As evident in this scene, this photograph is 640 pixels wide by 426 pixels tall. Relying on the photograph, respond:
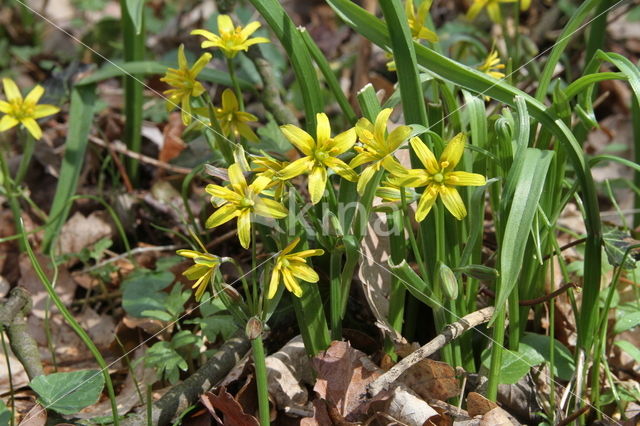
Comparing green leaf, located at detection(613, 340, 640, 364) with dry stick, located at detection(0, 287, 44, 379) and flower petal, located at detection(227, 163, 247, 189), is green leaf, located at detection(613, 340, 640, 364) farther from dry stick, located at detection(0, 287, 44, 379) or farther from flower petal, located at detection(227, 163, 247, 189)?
dry stick, located at detection(0, 287, 44, 379)

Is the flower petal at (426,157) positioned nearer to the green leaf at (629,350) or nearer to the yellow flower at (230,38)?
the yellow flower at (230,38)

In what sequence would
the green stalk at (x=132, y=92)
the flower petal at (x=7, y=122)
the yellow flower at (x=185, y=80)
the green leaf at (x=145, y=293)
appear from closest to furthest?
the yellow flower at (x=185, y=80)
the green leaf at (x=145, y=293)
the flower petal at (x=7, y=122)
the green stalk at (x=132, y=92)

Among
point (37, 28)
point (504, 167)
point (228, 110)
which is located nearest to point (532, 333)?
point (504, 167)

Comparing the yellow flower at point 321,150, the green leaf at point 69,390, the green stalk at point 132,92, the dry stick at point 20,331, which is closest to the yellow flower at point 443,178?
the yellow flower at point 321,150

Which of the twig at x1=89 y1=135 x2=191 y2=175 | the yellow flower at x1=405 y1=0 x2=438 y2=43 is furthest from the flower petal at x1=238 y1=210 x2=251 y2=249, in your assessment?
the twig at x1=89 y1=135 x2=191 y2=175

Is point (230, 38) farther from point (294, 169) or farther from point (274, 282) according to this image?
point (274, 282)

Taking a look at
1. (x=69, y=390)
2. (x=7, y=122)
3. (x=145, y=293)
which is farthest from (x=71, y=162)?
(x=69, y=390)
